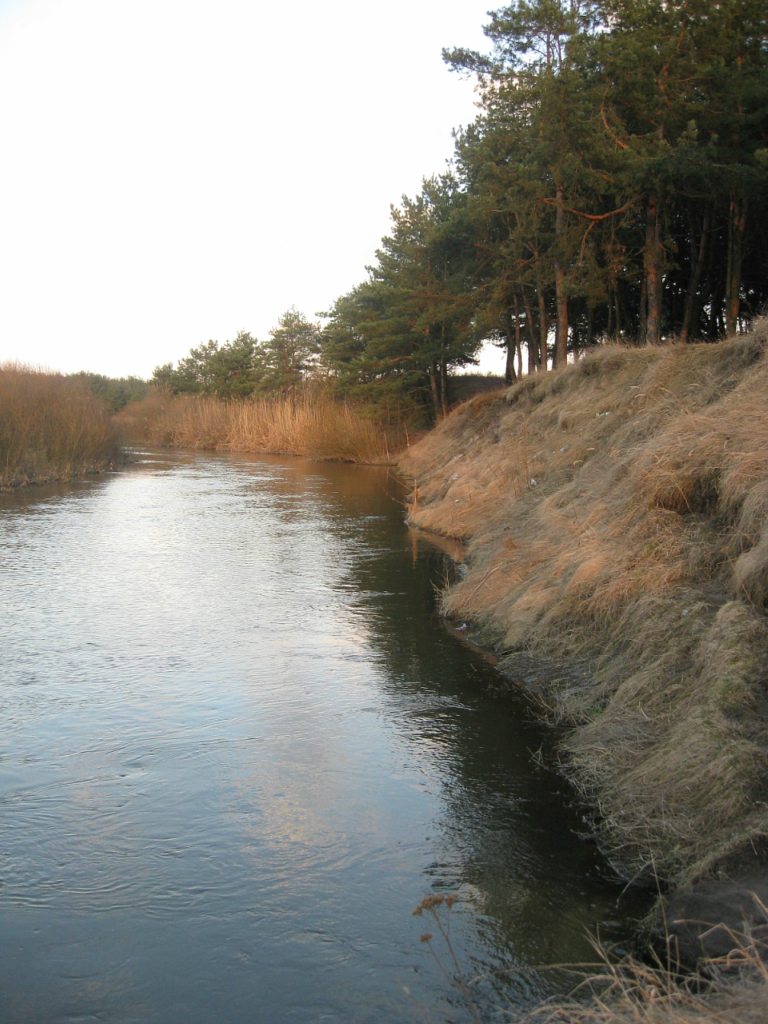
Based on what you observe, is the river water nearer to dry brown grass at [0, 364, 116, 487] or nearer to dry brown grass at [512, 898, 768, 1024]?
dry brown grass at [512, 898, 768, 1024]

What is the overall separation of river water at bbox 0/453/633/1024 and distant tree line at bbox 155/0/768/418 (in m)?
13.6

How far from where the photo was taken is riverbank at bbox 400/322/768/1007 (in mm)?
4855

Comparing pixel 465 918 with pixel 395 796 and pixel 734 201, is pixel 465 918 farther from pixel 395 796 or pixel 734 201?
pixel 734 201

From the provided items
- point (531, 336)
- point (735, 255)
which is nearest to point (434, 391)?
point (531, 336)

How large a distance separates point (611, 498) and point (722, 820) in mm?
5972

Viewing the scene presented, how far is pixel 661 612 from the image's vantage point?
24.1ft

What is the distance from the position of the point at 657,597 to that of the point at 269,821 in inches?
146

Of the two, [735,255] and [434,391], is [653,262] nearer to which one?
[735,255]

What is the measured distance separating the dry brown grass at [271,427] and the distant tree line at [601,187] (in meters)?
3.43

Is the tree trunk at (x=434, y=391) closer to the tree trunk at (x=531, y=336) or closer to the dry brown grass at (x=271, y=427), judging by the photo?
the dry brown grass at (x=271, y=427)

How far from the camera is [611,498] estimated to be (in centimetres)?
1043

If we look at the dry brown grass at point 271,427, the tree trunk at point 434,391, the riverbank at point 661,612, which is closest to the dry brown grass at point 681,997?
the riverbank at point 661,612

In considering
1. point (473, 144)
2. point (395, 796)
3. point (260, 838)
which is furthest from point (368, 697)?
point (473, 144)

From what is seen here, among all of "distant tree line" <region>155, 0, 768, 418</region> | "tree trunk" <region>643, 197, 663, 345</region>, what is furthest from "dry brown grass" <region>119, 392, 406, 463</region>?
"tree trunk" <region>643, 197, 663, 345</region>
